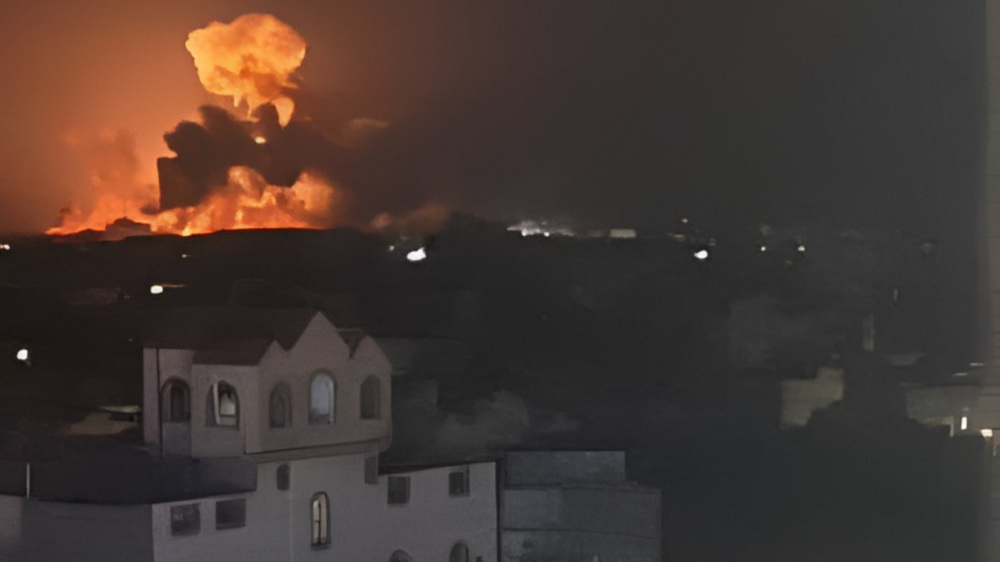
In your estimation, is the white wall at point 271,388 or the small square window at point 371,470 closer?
the white wall at point 271,388

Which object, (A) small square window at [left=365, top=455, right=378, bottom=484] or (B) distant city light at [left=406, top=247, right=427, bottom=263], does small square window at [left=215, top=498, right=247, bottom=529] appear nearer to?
(A) small square window at [left=365, top=455, right=378, bottom=484]

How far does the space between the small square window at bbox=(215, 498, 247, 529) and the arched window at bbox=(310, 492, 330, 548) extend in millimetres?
158

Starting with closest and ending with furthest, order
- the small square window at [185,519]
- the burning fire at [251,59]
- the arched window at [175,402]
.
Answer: the small square window at [185,519] → the arched window at [175,402] → the burning fire at [251,59]

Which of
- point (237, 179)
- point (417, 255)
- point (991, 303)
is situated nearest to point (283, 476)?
Answer: point (417, 255)

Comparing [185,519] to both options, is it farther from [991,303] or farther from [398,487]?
[991,303]

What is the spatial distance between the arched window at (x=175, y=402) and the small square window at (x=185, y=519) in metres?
0.21

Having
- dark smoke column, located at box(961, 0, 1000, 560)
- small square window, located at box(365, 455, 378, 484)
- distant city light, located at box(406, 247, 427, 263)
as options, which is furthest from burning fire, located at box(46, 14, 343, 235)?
dark smoke column, located at box(961, 0, 1000, 560)

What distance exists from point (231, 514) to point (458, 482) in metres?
0.52

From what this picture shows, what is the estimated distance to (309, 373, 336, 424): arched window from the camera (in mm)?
2902

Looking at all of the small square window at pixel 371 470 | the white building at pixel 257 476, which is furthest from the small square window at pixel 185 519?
the small square window at pixel 371 470

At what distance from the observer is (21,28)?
323 centimetres

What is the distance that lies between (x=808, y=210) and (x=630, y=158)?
43 cm

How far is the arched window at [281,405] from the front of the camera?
9.41 ft

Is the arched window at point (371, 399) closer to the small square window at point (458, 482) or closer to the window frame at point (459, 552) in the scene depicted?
the small square window at point (458, 482)
